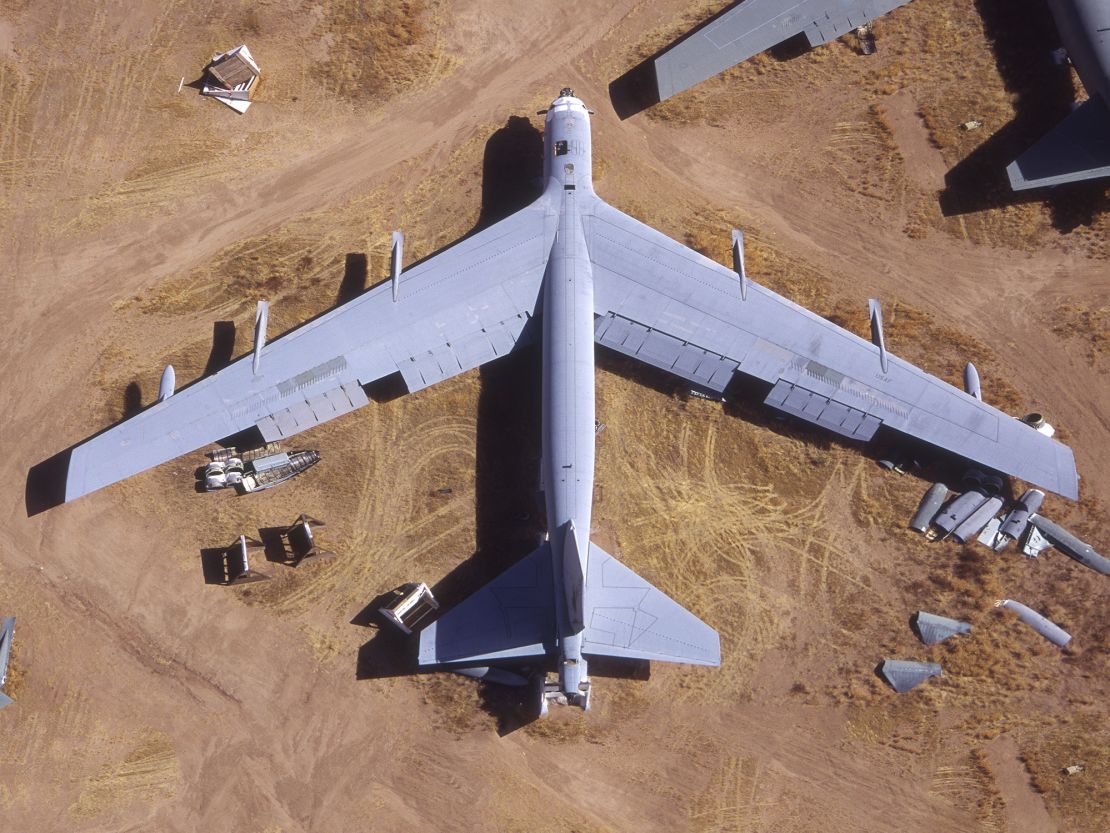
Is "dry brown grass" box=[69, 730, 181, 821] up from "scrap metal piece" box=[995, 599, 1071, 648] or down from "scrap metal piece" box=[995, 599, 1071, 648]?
down

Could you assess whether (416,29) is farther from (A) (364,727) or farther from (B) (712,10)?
(A) (364,727)

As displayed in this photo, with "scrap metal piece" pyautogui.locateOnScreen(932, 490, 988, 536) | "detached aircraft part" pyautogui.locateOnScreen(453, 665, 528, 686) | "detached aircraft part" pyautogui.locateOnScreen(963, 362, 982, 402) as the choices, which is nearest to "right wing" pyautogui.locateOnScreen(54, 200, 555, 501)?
"detached aircraft part" pyautogui.locateOnScreen(453, 665, 528, 686)

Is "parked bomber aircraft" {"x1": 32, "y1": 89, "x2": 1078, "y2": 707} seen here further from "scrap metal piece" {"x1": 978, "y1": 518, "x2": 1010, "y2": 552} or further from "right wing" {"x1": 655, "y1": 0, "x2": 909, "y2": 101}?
"right wing" {"x1": 655, "y1": 0, "x2": 909, "y2": 101}

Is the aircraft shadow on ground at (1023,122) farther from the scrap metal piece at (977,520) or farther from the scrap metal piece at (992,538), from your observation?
the scrap metal piece at (992,538)

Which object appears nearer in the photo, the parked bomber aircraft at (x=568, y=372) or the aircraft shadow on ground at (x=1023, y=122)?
the parked bomber aircraft at (x=568, y=372)

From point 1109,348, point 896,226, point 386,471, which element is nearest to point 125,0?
point 386,471

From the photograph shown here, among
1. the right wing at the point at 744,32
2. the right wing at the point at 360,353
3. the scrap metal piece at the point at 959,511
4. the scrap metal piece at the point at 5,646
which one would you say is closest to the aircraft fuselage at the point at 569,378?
the right wing at the point at 360,353

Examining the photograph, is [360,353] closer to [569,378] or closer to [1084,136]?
[569,378]
